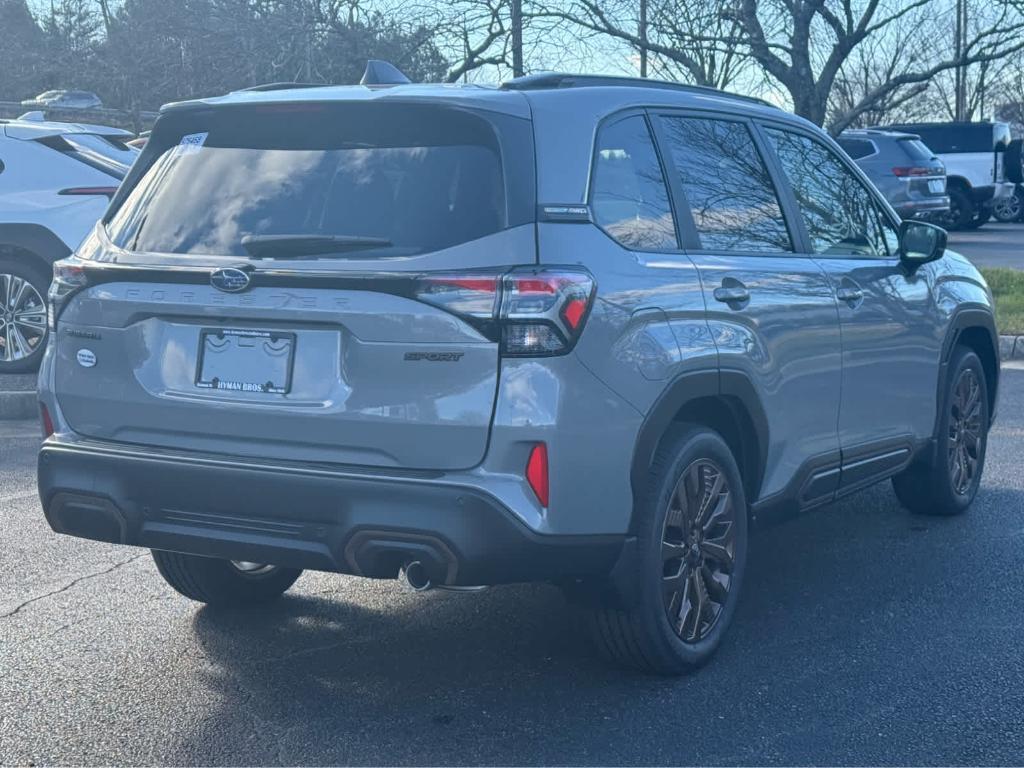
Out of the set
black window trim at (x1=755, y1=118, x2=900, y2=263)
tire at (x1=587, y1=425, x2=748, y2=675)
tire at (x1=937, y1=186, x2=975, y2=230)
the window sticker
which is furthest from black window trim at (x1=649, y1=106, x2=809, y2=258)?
tire at (x1=937, y1=186, x2=975, y2=230)

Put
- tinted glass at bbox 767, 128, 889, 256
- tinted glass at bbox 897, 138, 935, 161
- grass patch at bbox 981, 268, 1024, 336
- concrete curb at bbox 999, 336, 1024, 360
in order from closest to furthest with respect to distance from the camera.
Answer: tinted glass at bbox 767, 128, 889, 256
concrete curb at bbox 999, 336, 1024, 360
grass patch at bbox 981, 268, 1024, 336
tinted glass at bbox 897, 138, 935, 161

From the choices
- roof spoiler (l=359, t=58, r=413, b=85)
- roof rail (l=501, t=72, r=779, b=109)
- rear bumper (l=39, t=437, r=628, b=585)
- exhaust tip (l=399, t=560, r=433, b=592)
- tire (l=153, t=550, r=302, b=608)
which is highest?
roof spoiler (l=359, t=58, r=413, b=85)

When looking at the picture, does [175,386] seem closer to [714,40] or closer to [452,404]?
[452,404]

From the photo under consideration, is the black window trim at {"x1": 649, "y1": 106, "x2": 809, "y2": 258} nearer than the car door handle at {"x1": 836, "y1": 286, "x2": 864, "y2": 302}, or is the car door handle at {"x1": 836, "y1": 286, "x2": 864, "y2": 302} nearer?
the black window trim at {"x1": 649, "y1": 106, "x2": 809, "y2": 258}

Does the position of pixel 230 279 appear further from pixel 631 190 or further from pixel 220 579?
pixel 220 579

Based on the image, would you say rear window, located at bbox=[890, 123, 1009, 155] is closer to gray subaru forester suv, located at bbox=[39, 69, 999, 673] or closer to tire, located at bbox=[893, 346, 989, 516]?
tire, located at bbox=[893, 346, 989, 516]

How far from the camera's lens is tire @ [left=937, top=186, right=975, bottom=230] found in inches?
Answer: 1157

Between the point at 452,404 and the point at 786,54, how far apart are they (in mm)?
14069

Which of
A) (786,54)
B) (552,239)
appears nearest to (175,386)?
(552,239)

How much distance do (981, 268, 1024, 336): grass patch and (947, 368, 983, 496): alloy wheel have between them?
15.9 ft

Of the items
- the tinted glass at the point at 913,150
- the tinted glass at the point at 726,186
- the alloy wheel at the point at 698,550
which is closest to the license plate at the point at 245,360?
the alloy wheel at the point at 698,550

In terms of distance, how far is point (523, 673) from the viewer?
453cm

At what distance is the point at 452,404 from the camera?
12.5 ft

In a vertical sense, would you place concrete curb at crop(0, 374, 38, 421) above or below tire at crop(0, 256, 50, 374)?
below
